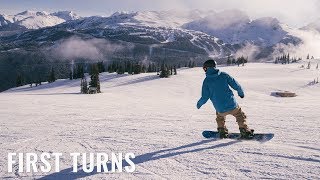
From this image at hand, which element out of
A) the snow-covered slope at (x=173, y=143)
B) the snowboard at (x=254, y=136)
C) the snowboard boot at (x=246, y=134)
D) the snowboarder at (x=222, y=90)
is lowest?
the snow-covered slope at (x=173, y=143)

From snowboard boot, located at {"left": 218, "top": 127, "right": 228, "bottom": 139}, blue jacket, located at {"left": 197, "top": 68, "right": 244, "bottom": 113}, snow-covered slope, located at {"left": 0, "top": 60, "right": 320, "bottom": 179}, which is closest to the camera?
snow-covered slope, located at {"left": 0, "top": 60, "right": 320, "bottom": 179}

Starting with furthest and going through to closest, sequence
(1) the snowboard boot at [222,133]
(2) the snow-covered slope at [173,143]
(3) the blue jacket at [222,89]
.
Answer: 1. (1) the snowboard boot at [222,133]
2. (3) the blue jacket at [222,89]
3. (2) the snow-covered slope at [173,143]

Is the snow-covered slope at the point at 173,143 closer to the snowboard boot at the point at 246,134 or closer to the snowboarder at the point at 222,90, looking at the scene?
the snowboard boot at the point at 246,134

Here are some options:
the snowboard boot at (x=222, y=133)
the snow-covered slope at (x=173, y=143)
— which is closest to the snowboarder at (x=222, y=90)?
the snowboard boot at (x=222, y=133)

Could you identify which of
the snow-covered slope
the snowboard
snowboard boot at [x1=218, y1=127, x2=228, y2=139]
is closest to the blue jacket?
snowboard boot at [x1=218, y1=127, x2=228, y2=139]

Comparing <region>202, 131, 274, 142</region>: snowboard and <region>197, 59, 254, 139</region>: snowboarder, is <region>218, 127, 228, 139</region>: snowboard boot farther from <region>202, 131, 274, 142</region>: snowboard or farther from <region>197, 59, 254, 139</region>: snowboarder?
<region>197, 59, 254, 139</region>: snowboarder

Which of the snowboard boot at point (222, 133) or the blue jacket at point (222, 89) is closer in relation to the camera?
the blue jacket at point (222, 89)

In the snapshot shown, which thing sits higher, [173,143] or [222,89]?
[222,89]

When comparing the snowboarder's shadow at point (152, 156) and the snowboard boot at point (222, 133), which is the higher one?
the snowboard boot at point (222, 133)

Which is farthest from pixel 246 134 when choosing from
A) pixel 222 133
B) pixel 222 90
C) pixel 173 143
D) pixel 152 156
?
pixel 152 156

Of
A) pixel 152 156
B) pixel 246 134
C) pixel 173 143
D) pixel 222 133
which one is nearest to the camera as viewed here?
pixel 152 156

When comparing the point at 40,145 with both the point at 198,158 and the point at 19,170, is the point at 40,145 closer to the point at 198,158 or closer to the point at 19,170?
the point at 19,170

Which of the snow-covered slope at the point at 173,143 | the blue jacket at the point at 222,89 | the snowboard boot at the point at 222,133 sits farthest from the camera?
the snowboard boot at the point at 222,133

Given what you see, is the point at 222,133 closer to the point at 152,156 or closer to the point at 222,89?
the point at 222,89
